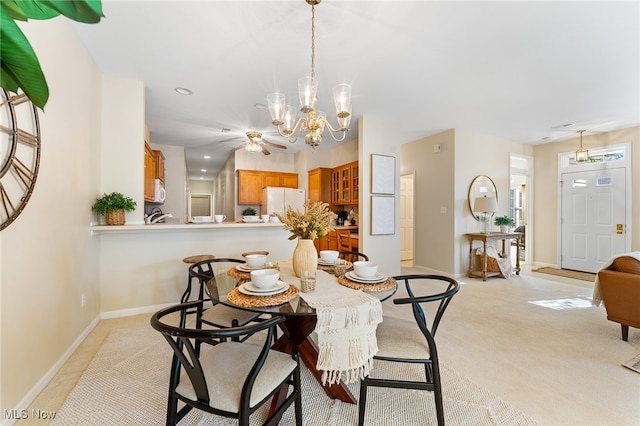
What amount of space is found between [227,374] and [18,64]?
126 cm

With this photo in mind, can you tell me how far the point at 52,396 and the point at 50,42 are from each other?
2.37m

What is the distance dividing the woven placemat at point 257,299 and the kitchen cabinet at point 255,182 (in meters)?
4.86

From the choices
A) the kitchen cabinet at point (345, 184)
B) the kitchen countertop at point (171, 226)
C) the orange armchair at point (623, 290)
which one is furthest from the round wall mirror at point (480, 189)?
the kitchen countertop at point (171, 226)

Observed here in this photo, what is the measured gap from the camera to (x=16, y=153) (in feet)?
4.99

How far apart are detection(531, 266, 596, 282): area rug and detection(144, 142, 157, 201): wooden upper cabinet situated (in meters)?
7.05

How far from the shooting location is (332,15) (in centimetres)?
203

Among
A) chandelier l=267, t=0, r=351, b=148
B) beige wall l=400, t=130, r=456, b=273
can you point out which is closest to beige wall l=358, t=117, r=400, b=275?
beige wall l=400, t=130, r=456, b=273

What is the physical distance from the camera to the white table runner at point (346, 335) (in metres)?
1.32

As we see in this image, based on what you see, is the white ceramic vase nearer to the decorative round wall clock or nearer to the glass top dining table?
the glass top dining table

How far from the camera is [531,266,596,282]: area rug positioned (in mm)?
4848

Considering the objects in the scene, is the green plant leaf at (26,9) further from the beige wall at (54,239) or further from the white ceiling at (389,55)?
the white ceiling at (389,55)

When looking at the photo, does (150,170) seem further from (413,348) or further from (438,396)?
(438,396)

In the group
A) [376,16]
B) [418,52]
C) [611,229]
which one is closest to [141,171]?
[376,16]

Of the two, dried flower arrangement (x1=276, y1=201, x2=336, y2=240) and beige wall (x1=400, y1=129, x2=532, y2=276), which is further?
beige wall (x1=400, y1=129, x2=532, y2=276)
